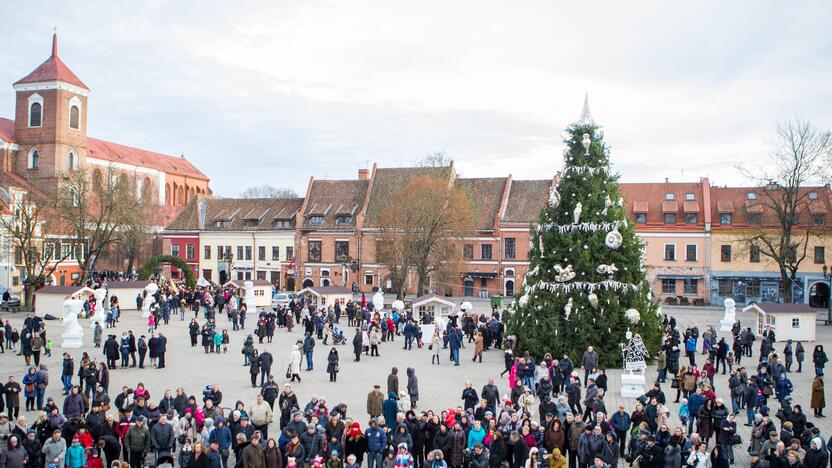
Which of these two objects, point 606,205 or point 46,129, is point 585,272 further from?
point 46,129

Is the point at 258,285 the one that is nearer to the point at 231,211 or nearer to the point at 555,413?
the point at 231,211

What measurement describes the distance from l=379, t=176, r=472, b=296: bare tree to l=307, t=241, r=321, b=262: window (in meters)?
11.2

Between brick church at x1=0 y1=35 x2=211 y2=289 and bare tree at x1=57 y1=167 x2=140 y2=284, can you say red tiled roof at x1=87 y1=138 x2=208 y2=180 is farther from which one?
Answer: bare tree at x1=57 y1=167 x2=140 y2=284

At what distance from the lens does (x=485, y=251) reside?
5803 cm

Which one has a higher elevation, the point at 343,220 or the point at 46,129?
the point at 46,129

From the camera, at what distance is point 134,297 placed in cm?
4262

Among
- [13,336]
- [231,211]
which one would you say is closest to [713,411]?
[13,336]

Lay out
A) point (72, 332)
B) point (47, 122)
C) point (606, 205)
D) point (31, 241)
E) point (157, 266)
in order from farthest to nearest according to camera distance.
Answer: point (47, 122), point (157, 266), point (31, 241), point (72, 332), point (606, 205)

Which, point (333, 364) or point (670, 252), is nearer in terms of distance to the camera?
point (333, 364)

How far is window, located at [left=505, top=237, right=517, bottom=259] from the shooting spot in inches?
2250

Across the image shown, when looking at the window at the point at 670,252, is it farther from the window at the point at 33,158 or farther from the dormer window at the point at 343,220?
the window at the point at 33,158

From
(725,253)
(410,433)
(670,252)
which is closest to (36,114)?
(670,252)

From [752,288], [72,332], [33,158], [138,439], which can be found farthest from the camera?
[33,158]

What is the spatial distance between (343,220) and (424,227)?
534 inches
